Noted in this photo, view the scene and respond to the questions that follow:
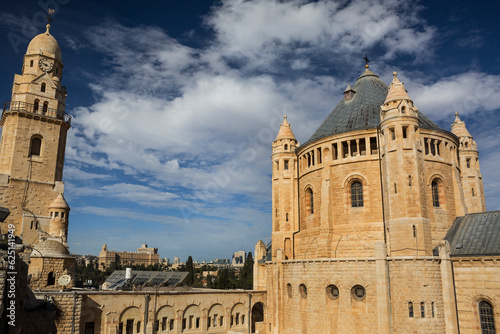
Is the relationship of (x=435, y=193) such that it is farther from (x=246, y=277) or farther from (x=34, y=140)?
(x=246, y=277)

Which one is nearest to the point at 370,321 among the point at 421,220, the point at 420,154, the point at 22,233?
the point at 421,220

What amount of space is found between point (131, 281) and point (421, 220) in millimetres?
31759

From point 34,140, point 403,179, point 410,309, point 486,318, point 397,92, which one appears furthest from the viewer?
point 34,140

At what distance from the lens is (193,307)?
3594 centimetres

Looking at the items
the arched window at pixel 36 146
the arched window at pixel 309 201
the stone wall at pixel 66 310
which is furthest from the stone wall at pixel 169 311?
the arched window at pixel 36 146

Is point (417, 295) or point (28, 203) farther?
point (28, 203)

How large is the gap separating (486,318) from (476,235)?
21.2 feet

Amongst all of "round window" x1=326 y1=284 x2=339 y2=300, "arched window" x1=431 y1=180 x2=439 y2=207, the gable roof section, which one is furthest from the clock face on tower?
the gable roof section

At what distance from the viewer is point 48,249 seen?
1350 inches

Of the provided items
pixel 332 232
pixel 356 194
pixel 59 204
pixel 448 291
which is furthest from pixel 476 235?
pixel 59 204

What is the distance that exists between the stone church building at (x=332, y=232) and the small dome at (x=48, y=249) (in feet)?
0.44

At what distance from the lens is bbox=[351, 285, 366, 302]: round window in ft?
98.7

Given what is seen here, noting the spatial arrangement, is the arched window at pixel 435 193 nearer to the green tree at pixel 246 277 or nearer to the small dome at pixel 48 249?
the small dome at pixel 48 249

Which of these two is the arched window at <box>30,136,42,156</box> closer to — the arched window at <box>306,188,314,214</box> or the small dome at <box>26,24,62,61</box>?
the small dome at <box>26,24,62,61</box>
